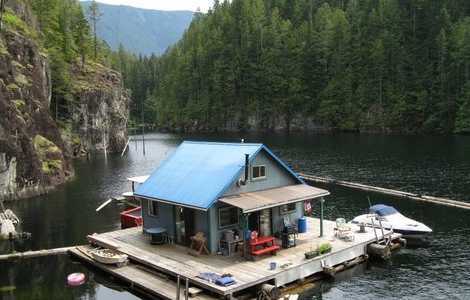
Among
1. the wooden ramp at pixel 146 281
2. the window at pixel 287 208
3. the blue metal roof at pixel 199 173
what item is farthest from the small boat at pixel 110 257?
the window at pixel 287 208

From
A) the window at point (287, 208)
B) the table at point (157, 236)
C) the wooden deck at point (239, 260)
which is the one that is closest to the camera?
the wooden deck at point (239, 260)

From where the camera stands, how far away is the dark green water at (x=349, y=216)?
28750 millimetres

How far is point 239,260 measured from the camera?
2981 centimetres

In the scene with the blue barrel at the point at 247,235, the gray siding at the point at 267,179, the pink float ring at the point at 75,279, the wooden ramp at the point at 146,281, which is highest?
the gray siding at the point at 267,179

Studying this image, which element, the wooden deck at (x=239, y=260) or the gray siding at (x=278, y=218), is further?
the gray siding at (x=278, y=218)

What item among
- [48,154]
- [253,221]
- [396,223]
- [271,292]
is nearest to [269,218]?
[253,221]

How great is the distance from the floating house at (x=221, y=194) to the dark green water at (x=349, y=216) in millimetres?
5465

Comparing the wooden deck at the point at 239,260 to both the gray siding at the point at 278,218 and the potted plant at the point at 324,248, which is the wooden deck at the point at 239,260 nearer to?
the potted plant at the point at 324,248

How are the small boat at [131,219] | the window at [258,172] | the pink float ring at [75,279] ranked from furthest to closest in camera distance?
1. the small boat at [131,219]
2. the window at [258,172]
3. the pink float ring at [75,279]

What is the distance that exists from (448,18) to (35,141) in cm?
11322

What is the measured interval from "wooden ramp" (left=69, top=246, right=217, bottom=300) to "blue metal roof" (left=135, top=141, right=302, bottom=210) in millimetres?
4513

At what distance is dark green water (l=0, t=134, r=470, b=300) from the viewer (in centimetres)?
2875

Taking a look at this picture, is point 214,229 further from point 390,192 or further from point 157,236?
point 390,192

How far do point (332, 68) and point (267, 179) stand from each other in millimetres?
133092
